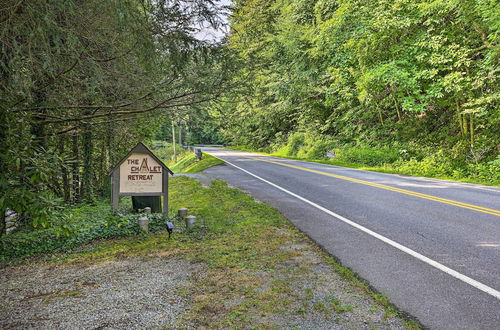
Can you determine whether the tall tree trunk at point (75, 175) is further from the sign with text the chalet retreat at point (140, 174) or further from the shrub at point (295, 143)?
the shrub at point (295, 143)

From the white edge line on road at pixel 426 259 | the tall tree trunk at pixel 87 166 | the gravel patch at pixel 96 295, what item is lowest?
the gravel patch at pixel 96 295

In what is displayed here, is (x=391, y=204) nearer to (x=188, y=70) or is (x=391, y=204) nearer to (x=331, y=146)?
(x=188, y=70)

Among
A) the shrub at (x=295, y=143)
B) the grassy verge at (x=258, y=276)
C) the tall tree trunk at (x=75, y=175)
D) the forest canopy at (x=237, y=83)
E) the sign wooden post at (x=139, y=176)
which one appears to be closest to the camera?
the grassy verge at (x=258, y=276)

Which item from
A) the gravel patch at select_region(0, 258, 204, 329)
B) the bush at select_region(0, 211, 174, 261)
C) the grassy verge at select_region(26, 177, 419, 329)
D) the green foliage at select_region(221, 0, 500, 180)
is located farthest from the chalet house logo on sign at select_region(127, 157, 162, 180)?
the gravel patch at select_region(0, 258, 204, 329)

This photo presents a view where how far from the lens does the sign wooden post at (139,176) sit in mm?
6406

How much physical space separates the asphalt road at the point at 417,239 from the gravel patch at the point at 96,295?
232 cm

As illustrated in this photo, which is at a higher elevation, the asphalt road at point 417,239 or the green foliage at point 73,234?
the asphalt road at point 417,239

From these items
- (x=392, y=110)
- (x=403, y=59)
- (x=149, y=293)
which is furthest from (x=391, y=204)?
(x=392, y=110)

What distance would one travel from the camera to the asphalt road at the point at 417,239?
10.5 feet

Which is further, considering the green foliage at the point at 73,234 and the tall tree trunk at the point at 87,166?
the tall tree trunk at the point at 87,166

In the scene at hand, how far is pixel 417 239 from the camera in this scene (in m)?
5.10

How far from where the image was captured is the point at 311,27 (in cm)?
2641

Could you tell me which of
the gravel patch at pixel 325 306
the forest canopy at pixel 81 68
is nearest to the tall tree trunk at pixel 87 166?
the forest canopy at pixel 81 68

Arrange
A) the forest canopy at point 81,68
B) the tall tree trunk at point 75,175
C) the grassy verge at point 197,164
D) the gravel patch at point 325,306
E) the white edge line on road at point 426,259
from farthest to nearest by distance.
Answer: the grassy verge at point 197,164 < the tall tree trunk at point 75,175 < the forest canopy at point 81,68 < the white edge line on road at point 426,259 < the gravel patch at point 325,306
